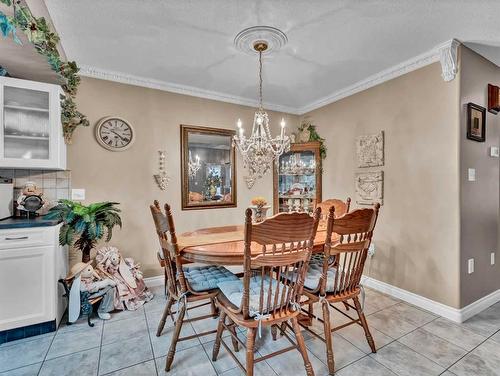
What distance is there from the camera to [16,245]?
2025 mm

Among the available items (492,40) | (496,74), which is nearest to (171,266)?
(492,40)

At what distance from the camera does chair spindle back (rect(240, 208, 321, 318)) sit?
4.60 ft

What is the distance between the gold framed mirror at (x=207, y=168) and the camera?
132 inches

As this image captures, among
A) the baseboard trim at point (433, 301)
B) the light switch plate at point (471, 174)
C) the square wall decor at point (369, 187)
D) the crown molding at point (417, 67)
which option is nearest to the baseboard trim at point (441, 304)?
the baseboard trim at point (433, 301)

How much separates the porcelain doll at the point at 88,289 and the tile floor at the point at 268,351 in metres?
0.10

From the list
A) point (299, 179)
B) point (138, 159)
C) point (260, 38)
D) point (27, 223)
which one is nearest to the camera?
point (27, 223)

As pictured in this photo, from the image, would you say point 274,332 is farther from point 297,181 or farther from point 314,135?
point 314,135

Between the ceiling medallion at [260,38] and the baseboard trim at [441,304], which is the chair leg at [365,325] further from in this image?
the ceiling medallion at [260,38]

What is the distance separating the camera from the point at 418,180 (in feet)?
8.79

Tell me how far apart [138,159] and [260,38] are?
1.90m

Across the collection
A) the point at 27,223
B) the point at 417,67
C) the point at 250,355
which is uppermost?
the point at 417,67

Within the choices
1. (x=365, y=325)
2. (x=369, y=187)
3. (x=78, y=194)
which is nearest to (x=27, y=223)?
(x=78, y=194)

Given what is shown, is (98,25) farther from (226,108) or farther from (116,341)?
(116,341)

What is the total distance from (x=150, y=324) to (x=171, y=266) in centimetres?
85
